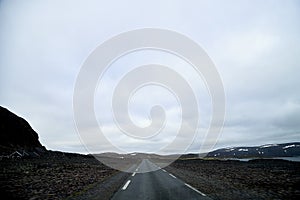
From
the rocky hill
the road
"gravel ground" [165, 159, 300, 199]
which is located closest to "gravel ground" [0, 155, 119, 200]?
the road

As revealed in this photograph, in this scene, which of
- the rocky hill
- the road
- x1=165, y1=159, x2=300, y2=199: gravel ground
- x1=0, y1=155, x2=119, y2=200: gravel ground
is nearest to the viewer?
the road

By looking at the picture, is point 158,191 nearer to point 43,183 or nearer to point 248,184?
point 248,184

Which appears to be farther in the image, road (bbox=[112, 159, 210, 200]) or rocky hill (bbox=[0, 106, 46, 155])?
rocky hill (bbox=[0, 106, 46, 155])

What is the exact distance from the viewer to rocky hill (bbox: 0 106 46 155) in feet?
208

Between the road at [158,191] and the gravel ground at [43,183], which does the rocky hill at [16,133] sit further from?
the road at [158,191]

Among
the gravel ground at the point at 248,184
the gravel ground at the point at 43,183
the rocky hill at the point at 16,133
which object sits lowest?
the gravel ground at the point at 248,184

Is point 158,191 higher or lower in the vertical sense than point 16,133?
lower

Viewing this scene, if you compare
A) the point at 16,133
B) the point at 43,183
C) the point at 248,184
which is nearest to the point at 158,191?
the point at 248,184

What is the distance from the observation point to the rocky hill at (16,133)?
63.2 meters

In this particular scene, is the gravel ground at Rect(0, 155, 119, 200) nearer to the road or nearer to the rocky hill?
the road

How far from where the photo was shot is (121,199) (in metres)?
9.43

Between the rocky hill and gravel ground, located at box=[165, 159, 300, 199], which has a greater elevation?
the rocky hill

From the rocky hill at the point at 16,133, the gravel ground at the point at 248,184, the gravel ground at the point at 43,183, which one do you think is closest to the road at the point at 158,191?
the gravel ground at the point at 248,184

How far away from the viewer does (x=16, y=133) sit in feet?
227
